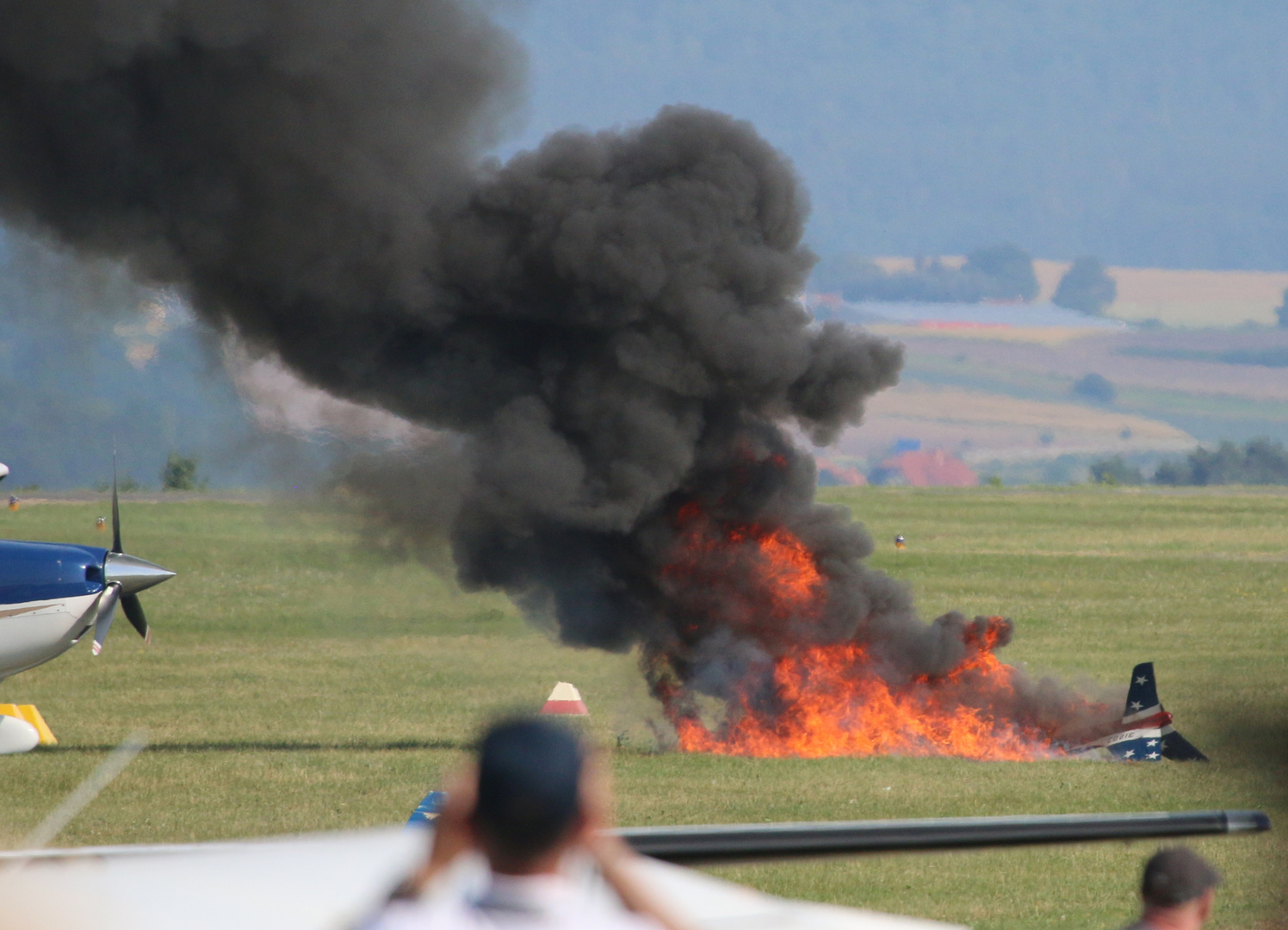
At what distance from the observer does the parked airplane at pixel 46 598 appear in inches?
556

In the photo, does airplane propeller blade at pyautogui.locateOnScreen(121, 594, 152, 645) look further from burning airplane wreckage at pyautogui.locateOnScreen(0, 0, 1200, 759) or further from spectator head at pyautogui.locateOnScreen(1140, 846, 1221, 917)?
spectator head at pyautogui.locateOnScreen(1140, 846, 1221, 917)

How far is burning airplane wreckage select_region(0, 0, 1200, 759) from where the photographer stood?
1522 centimetres

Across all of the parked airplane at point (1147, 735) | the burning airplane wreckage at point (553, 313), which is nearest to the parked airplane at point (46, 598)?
the burning airplane wreckage at point (553, 313)

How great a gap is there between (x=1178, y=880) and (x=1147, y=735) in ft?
36.5

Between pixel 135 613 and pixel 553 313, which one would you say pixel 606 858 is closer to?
pixel 553 313

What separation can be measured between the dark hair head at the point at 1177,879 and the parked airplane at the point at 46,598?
12721mm

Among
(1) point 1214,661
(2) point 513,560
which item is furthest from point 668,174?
(1) point 1214,661

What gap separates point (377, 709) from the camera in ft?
59.3

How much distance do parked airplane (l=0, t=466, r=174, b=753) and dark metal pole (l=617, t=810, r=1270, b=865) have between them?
38.0ft

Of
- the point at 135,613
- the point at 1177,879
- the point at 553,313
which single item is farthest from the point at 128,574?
the point at 1177,879

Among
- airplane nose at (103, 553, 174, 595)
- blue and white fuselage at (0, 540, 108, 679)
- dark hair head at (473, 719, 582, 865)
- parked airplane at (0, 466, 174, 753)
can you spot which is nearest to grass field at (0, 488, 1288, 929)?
parked airplane at (0, 466, 174, 753)

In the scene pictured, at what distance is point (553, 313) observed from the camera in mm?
15719

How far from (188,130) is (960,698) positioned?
33.4 feet

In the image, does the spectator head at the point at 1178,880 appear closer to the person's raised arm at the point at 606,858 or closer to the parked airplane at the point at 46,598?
the person's raised arm at the point at 606,858
